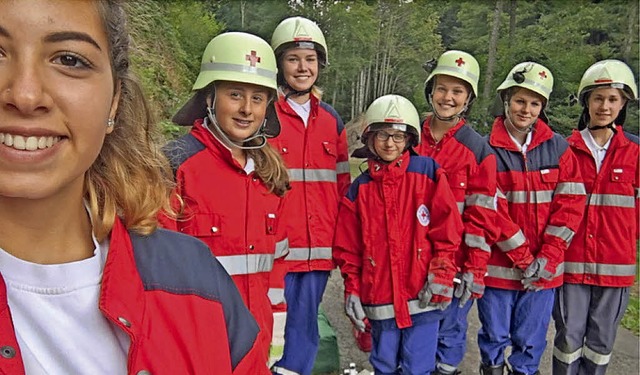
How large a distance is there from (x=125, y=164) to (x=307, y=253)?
8.34ft

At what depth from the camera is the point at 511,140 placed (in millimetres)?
4230

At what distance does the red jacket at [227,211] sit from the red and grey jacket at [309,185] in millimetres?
883

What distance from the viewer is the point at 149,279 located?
1272 mm

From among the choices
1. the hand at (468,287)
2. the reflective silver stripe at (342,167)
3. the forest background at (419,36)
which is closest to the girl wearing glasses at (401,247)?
the hand at (468,287)

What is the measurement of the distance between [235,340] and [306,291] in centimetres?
263

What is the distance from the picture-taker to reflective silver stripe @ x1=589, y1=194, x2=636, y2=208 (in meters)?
4.12

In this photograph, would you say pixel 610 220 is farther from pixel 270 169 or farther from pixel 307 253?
pixel 270 169

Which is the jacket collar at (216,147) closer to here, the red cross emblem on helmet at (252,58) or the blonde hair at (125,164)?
the red cross emblem on helmet at (252,58)

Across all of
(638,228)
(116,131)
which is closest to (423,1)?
(638,228)

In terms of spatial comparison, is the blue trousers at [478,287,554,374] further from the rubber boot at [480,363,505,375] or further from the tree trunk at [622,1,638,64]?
the tree trunk at [622,1,638,64]

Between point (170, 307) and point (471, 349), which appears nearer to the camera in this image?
point (170, 307)

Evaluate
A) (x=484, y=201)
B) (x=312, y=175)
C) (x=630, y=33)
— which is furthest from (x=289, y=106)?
(x=630, y=33)

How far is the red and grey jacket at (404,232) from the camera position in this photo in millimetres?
3586

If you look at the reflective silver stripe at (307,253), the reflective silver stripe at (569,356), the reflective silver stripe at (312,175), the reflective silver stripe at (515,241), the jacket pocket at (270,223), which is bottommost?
the reflective silver stripe at (569,356)
